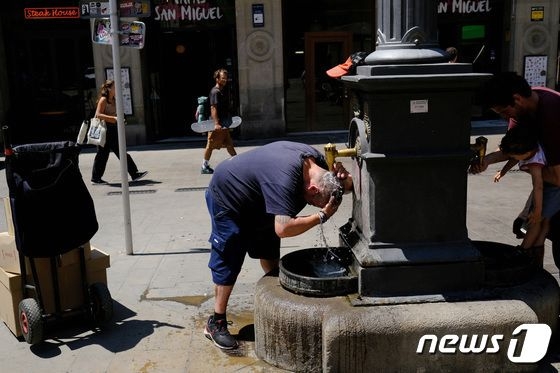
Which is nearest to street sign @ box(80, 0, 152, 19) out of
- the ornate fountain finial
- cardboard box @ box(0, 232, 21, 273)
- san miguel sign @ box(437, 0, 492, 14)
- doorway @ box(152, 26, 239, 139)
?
cardboard box @ box(0, 232, 21, 273)

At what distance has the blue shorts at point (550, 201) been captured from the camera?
4203mm

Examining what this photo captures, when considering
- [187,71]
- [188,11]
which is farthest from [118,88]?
[187,71]

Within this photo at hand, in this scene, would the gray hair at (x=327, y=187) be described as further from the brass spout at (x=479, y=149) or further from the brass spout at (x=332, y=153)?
Result: the brass spout at (x=479, y=149)

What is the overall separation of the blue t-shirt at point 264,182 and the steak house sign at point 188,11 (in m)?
11.2

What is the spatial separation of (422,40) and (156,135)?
12.0m

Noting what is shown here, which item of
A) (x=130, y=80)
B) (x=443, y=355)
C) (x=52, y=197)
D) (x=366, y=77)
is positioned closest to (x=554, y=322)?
(x=443, y=355)

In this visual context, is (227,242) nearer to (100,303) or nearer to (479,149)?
(100,303)

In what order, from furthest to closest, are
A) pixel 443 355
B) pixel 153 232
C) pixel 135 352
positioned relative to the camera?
pixel 153 232 → pixel 135 352 → pixel 443 355

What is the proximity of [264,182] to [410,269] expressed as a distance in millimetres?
1016

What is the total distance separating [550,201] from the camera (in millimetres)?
4227

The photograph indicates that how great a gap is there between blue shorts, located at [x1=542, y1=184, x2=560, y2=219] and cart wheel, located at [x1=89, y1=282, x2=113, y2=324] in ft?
9.89

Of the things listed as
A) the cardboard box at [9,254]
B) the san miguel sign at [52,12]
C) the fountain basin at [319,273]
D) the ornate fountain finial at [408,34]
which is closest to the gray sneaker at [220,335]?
the fountain basin at [319,273]

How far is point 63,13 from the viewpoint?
14.4m

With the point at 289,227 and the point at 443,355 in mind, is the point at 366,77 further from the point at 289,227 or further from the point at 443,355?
the point at 443,355
